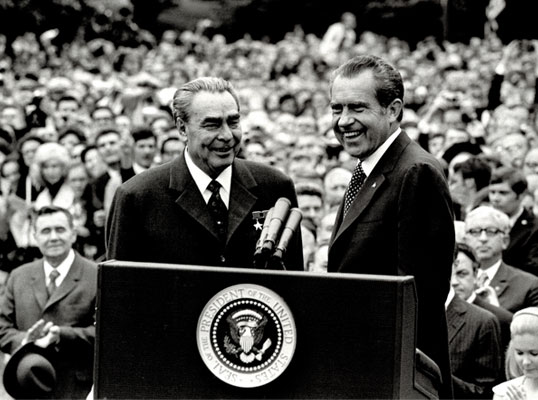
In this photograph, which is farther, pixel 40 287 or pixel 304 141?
pixel 304 141

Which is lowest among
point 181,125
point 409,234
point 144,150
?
point 409,234

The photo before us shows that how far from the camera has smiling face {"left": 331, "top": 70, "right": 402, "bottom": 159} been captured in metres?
3.85

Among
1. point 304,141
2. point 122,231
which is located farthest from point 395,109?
point 304,141

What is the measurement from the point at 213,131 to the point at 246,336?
152 cm

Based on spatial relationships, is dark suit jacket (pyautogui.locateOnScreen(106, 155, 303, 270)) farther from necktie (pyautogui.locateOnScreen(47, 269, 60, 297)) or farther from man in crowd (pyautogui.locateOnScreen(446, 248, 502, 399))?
necktie (pyautogui.locateOnScreen(47, 269, 60, 297))

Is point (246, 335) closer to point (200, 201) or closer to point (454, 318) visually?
point (200, 201)

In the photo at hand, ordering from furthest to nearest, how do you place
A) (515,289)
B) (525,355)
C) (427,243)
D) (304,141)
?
(304,141), (515,289), (525,355), (427,243)

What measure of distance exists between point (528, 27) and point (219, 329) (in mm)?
19293

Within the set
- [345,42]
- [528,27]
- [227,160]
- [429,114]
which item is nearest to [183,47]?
[345,42]

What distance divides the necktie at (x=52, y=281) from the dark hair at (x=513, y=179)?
3130mm

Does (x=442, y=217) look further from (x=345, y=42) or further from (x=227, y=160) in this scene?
(x=345, y=42)

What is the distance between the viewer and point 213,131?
439 cm

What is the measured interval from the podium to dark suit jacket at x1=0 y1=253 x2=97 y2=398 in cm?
363

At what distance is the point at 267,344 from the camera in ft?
9.93
